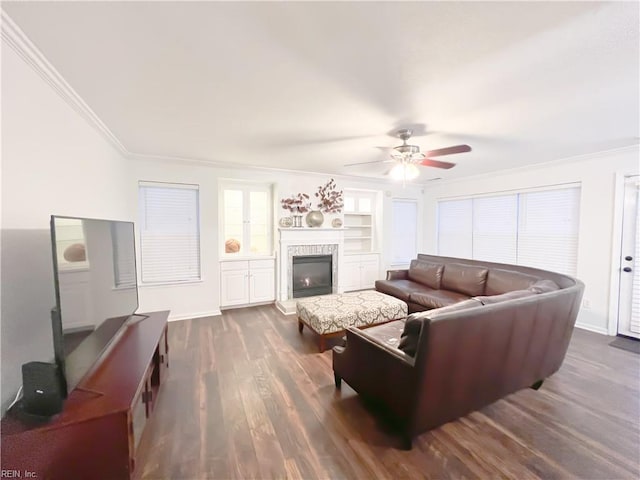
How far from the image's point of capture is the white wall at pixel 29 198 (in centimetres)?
139

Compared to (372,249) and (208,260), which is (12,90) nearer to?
(208,260)

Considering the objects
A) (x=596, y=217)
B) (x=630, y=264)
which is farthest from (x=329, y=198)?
(x=630, y=264)

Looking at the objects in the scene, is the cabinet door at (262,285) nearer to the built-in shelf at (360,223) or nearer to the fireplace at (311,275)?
the fireplace at (311,275)

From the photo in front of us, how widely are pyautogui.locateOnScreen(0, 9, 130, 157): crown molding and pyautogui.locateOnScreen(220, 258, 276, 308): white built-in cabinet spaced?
8.78 ft

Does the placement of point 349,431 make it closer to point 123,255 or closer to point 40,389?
point 40,389

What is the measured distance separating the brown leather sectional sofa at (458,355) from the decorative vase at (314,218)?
9.48 feet

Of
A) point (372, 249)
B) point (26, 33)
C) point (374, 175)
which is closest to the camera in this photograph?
point (26, 33)

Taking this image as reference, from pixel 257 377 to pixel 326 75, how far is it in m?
2.61

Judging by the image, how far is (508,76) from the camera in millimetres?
1783

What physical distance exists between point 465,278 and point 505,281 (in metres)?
0.56

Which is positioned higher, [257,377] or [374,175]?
[374,175]

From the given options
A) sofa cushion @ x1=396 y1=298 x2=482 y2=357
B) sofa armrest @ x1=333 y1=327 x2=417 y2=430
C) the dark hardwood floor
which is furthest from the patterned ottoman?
sofa cushion @ x1=396 y1=298 x2=482 y2=357

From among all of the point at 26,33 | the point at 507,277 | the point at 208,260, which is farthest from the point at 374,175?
the point at 26,33

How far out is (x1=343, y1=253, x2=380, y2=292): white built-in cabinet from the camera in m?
5.75
